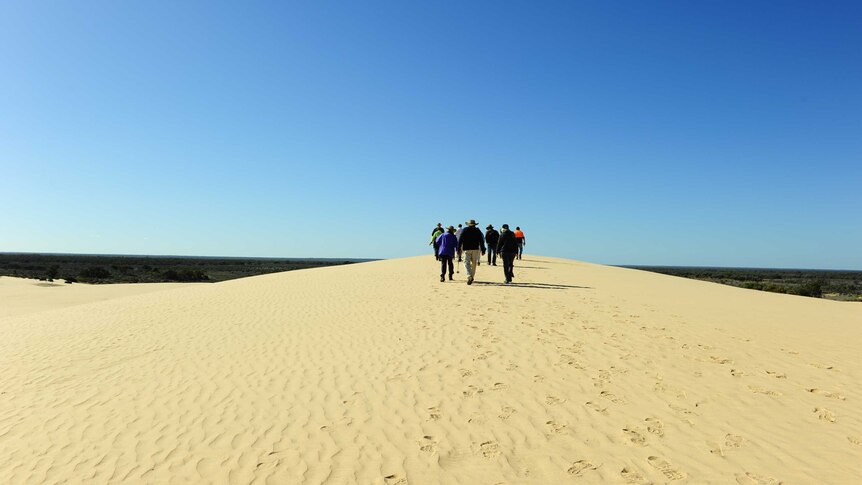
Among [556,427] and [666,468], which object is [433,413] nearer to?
[556,427]

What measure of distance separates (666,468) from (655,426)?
0.96 meters

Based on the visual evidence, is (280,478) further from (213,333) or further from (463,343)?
(213,333)

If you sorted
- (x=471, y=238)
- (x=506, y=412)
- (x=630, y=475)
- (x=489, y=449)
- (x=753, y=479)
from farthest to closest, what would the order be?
(x=471, y=238) < (x=506, y=412) < (x=489, y=449) < (x=630, y=475) < (x=753, y=479)

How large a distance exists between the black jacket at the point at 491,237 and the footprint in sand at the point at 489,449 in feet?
59.1

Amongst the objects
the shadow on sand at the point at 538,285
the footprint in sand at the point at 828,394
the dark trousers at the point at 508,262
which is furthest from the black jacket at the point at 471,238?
the footprint in sand at the point at 828,394

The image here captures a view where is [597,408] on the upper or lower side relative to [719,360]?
lower

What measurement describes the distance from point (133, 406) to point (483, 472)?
4916 mm

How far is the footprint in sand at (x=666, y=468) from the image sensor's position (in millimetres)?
4383

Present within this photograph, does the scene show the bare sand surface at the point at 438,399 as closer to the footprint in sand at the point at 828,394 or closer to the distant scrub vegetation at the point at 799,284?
the footprint in sand at the point at 828,394

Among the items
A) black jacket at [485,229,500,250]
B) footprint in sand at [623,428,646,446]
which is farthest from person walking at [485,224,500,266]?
footprint in sand at [623,428,646,446]

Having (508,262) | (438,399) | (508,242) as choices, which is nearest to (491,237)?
(508,262)

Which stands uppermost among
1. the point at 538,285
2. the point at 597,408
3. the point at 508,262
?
the point at 508,262

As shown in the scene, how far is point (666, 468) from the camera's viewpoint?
14.8ft

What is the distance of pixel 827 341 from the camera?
976 cm
